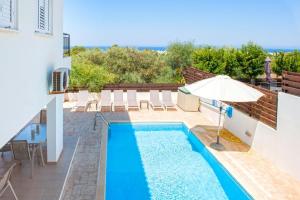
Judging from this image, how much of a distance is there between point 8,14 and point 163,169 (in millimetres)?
8043

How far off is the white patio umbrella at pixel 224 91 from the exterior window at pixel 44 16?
6219mm

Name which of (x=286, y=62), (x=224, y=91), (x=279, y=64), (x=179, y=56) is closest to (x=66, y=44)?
(x=224, y=91)

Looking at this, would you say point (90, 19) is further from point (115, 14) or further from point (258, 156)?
point (258, 156)

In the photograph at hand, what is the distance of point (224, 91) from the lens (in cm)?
1203

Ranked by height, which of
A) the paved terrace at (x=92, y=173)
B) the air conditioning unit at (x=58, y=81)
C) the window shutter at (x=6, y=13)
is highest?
the window shutter at (x=6, y=13)

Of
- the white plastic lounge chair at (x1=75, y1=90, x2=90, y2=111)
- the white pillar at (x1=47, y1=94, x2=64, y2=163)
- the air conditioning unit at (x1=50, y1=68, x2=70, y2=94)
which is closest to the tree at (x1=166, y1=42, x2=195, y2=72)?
the white plastic lounge chair at (x1=75, y1=90, x2=90, y2=111)

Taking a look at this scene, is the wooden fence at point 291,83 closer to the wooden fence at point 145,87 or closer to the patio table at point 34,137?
the patio table at point 34,137

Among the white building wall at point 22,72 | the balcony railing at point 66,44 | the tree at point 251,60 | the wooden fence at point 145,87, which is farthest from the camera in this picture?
the tree at point 251,60

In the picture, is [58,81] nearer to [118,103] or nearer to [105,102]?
[105,102]

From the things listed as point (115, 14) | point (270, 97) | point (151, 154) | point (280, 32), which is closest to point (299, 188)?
point (270, 97)

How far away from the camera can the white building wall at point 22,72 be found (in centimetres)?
428

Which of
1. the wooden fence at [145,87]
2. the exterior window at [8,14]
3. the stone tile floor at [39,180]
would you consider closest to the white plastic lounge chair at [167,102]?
the wooden fence at [145,87]

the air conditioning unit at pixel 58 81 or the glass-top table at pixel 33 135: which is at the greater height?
the air conditioning unit at pixel 58 81

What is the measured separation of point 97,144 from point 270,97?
6973 mm
